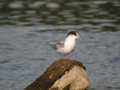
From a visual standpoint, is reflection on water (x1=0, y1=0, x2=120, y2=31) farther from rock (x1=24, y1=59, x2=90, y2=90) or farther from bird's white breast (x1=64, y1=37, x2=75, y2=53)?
rock (x1=24, y1=59, x2=90, y2=90)

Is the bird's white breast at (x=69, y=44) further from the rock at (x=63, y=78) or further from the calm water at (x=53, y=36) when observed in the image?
the calm water at (x=53, y=36)

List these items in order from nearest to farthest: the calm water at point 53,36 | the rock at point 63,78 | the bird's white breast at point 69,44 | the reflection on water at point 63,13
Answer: the rock at point 63,78
the bird's white breast at point 69,44
the calm water at point 53,36
the reflection on water at point 63,13

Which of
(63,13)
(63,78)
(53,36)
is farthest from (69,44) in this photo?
(63,13)

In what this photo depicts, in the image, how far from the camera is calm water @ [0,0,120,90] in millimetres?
12906

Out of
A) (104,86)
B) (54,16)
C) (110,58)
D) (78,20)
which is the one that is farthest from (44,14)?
(104,86)

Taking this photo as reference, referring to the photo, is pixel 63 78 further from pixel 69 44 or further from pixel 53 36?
pixel 53 36

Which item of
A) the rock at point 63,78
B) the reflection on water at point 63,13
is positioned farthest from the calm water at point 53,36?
the rock at point 63,78

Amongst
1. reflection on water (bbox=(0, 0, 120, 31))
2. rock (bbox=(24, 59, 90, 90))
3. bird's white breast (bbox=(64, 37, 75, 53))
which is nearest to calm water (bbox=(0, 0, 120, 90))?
reflection on water (bbox=(0, 0, 120, 31))

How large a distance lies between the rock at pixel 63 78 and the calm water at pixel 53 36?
114 centimetres

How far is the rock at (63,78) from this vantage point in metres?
10.2

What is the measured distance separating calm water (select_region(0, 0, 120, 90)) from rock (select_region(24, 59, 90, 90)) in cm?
114

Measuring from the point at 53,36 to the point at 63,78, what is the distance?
7.09m

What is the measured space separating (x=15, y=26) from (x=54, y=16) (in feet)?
8.25

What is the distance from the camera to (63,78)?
1025cm
